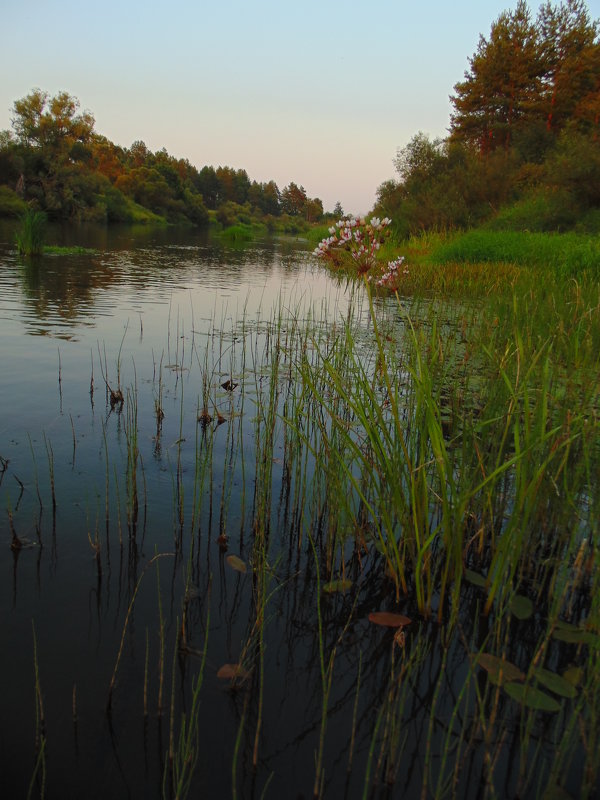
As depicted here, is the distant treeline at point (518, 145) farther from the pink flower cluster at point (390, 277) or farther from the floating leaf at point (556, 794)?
the floating leaf at point (556, 794)

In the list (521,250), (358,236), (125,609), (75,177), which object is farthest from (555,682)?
(75,177)

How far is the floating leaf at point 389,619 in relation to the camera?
8.66 ft

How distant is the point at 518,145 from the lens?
39438 millimetres

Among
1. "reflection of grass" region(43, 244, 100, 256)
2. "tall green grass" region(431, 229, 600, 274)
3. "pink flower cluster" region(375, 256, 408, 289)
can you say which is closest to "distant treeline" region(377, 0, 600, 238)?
"tall green grass" region(431, 229, 600, 274)

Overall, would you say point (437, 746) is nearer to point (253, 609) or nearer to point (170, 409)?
point (253, 609)

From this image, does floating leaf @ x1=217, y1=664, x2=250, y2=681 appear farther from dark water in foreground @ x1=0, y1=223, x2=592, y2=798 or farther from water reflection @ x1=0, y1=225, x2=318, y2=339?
water reflection @ x1=0, y1=225, x2=318, y2=339

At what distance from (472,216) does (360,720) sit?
31.7 m

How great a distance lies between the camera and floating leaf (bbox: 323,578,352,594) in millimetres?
2932

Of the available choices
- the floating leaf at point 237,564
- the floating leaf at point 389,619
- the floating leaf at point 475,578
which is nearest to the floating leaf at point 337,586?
the floating leaf at point 389,619

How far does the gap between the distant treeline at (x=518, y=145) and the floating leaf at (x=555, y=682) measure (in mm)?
24442

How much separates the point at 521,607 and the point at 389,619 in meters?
0.66

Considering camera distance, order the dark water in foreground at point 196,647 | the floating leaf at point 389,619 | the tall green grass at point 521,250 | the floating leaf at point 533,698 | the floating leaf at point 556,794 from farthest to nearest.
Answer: the tall green grass at point 521,250, the floating leaf at point 389,619, the floating leaf at point 533,698, the dark water in foreground at point 196,647, the floating leaf at point 556,794

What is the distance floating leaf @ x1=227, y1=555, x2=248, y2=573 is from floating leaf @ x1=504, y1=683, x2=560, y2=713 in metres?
1.41

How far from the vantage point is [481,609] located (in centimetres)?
283
